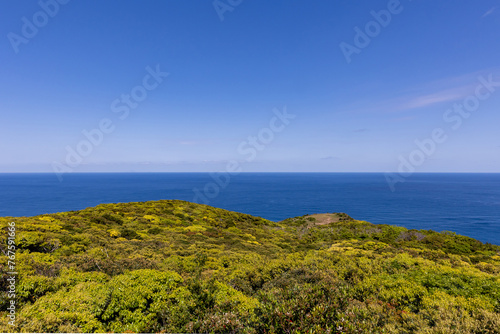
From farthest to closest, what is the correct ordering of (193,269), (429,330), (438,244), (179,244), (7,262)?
(438,244) → (179,244) → (193,269) → (7,262) → (429,330)

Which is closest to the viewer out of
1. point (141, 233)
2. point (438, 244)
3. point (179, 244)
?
point (179, 244)

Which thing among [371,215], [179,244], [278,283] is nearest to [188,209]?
[179,244]

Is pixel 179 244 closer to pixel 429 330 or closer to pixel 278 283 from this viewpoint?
pixel 278 283

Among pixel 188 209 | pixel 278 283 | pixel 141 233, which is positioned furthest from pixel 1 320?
pixel 188 209

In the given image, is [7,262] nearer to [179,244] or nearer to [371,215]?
[179,244]

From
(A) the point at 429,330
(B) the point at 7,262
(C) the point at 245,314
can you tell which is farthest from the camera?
(B) the point at 7,262

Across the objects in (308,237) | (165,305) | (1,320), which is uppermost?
(1,320)

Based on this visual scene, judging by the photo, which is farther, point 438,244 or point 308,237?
point 308,237

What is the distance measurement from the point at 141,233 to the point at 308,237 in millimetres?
29613

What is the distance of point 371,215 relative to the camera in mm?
95250

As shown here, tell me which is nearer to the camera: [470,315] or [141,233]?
[470,315]

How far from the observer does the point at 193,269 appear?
13.8 m

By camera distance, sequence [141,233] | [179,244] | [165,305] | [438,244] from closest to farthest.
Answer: [165,305], [179,244], [141,233], [438,244]

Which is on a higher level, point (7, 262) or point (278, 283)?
point (7, 262)
